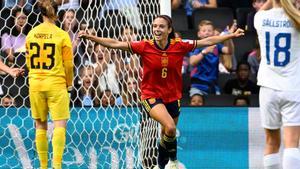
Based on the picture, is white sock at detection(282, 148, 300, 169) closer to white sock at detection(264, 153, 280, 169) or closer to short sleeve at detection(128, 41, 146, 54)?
white sock at detection(264, 153, 280, 169)

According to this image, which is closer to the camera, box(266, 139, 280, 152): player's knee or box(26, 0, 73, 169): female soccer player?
box(266, 139, 280, 152): player's knee

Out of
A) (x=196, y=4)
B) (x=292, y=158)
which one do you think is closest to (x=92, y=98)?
(x=196, y=4)

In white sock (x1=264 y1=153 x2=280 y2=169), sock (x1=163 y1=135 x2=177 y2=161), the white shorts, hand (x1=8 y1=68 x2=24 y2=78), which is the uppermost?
hand (x1=8 y1=68 x2=24 y2=78)

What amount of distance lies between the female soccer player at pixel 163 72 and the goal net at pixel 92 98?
45.0 inches

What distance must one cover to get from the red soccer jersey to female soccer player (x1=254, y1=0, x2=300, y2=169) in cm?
200

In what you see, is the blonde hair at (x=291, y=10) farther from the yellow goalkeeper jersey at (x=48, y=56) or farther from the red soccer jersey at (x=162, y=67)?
the yellow goalkeeper jersey at (x=48, y=56)

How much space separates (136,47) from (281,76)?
2.20m

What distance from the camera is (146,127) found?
10977 mm

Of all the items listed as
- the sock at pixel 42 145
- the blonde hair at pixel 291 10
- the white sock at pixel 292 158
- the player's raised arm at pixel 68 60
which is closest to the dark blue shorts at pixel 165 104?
the player's raised arm at pixel 68 60

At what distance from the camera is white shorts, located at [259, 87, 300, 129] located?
7.60 metres

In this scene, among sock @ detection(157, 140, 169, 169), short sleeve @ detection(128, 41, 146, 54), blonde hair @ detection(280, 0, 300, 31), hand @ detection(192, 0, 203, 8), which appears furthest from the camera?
Result: hand @ detection(192, 0, 203, 8)

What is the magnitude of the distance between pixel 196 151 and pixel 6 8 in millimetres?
2728

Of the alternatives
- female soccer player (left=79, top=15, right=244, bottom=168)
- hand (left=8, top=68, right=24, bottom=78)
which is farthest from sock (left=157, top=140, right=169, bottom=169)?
hand (left=8, top=68, right=24, bottom=78)

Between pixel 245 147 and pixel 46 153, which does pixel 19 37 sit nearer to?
pixel 46 153
